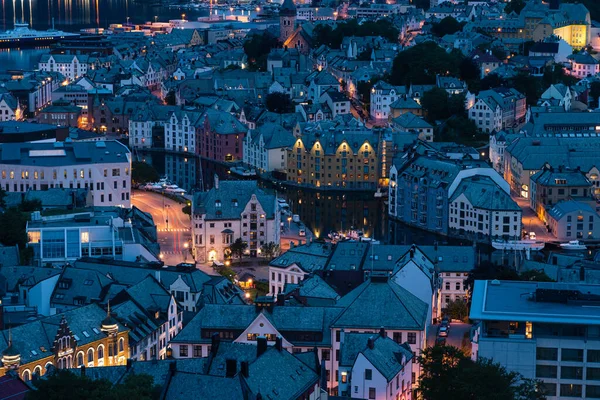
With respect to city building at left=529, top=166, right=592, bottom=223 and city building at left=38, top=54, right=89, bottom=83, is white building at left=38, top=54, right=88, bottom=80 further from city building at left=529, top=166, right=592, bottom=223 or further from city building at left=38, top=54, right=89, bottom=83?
city building at left=529, top=166, right=592, bottom=223

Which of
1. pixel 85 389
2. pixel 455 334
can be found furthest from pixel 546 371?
pixel 85 389

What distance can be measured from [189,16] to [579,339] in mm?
124876

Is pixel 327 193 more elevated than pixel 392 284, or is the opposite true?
pixel 392 284

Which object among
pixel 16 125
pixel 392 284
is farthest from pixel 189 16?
pixel 392 284

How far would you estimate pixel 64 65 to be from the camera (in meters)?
90.9

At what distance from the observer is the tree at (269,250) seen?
40875mm

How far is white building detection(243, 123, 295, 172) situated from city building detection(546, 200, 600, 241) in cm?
1564

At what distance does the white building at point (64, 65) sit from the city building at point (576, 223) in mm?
51637

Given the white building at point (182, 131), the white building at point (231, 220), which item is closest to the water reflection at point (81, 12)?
the white building at point (182, 131)

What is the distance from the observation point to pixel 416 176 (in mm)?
48531

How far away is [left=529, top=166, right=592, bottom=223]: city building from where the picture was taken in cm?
4794

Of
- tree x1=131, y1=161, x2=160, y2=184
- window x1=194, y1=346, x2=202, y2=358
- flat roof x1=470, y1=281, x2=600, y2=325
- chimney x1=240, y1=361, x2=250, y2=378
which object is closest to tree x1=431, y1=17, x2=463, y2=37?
Answer: tree x1=131, y1=161, x2=160, y2=184

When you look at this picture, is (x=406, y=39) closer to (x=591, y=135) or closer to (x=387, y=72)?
(x=387, y=72)

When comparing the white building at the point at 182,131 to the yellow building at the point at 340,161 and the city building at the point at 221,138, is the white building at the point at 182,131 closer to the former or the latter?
the city building at the point at 221,138
